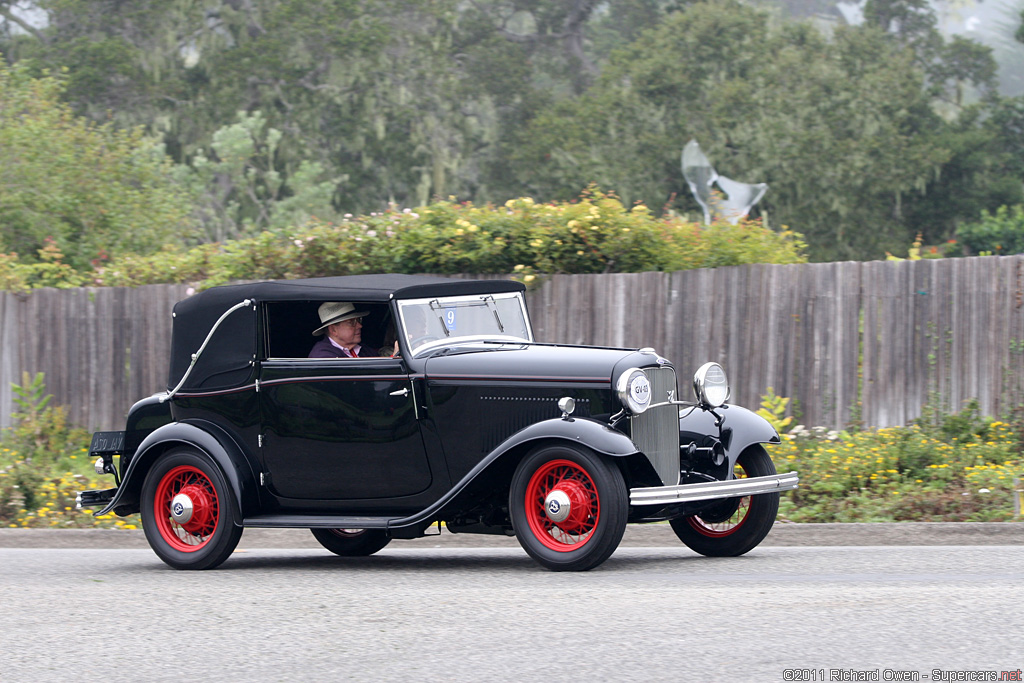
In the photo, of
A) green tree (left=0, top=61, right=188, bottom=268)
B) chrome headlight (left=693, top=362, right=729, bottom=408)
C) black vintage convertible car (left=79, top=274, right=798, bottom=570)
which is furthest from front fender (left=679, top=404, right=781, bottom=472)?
green tree (left=0, top=61, right=188, bottom=268)

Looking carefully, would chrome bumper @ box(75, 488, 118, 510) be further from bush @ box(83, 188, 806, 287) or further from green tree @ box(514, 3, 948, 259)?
green tree @ box(514, 3, 948, 259)

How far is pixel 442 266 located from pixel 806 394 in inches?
160

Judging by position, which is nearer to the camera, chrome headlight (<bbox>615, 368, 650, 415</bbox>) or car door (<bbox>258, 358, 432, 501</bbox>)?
chrome headlight (<bbox>615, 368, 650, 415</bbox>)

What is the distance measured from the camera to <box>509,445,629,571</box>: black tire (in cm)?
724

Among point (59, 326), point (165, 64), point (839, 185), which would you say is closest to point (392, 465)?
point (59, 326)

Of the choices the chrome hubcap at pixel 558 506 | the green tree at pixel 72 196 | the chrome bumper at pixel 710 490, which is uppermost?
the green tree at pixel 72 196

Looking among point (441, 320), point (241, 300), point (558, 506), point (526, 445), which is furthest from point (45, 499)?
point (558, 506)

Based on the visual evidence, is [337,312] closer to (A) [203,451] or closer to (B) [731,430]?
(A) [203,451]

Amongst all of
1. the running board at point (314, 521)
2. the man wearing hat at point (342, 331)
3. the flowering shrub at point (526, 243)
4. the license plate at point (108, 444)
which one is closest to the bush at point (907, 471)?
the flowering shrub at point (526, 243)

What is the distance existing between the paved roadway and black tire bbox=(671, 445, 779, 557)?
205 millimetres

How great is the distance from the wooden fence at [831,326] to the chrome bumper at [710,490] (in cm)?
476

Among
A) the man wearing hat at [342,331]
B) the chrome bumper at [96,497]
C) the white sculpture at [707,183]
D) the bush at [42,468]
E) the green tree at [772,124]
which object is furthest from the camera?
the green tree at [772,124]

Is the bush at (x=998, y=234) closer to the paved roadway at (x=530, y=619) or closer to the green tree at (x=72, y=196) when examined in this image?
the green tree at (x=72, y=196)

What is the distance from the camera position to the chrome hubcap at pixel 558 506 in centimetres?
738
